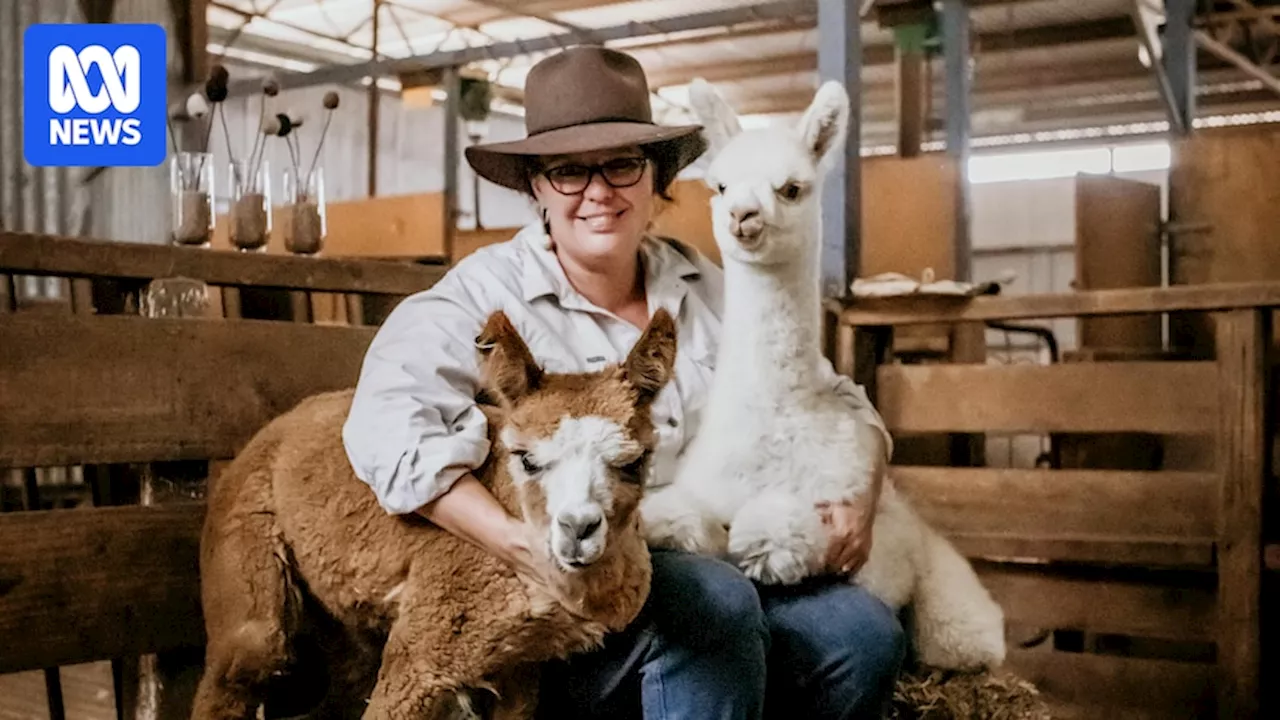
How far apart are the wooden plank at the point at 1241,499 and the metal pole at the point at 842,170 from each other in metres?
1.00

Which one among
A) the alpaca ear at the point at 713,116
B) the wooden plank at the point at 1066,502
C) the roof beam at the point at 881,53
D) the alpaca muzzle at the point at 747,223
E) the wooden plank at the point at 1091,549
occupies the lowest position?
the wooden plank at the point at 1091,549

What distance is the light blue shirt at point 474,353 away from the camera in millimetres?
2049

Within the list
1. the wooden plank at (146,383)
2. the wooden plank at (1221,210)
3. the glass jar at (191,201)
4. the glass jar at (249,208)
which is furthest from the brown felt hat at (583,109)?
the wooden plank at (1221,210)

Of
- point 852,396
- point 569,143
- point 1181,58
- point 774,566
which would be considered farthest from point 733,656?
point 1181,58

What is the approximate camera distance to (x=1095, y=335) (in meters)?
5.80

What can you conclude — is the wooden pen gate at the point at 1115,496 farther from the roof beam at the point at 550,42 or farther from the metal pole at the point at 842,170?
the roof beam at the point at 550,42

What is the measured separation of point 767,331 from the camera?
2.45 meters

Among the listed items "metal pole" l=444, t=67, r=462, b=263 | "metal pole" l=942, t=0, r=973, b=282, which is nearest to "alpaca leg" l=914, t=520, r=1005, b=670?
"metal pole" l=942, t=0, r=973, b=282

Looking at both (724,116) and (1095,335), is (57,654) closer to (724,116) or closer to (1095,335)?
(724,116)

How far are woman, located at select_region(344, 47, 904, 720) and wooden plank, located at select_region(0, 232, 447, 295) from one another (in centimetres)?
52

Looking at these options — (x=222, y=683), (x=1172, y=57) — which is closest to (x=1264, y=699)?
(x=222, y=683)

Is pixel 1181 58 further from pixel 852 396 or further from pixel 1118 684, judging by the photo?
pixel 852 396

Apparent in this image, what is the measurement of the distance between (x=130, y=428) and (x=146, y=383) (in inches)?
3.6

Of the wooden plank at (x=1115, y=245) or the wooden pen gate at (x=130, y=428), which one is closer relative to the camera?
the wooden pen gate at (x=130, y=428)
